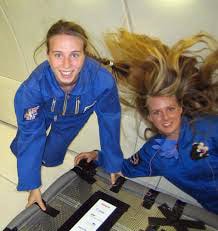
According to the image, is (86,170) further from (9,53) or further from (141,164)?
(9,53)

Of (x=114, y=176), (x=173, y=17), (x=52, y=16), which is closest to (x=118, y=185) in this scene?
→ (x=114, y=176)

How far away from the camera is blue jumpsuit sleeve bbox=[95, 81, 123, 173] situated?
5.44 ft

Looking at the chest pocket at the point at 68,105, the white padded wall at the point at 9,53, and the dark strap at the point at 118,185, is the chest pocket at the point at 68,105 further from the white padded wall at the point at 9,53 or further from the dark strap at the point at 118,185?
the white padded wall at the point at 9,53

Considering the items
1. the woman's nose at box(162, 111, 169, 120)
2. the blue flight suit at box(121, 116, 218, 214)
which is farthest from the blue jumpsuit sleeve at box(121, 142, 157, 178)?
the woman's nose at box(162, 111, 169, 120)

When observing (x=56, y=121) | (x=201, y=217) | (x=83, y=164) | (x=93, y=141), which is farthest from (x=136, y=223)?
(x=93, y=141)

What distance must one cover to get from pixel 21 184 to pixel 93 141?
0.89 meters

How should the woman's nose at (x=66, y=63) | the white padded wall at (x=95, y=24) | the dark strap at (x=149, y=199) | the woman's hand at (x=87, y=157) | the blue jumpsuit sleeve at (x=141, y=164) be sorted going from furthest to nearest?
the woman's hand at (x=87, y=157)
the blue jumpsuit sleeve at (x=141, y=164)
the dark strap at (x=149, y=199)
the white padded wall at (x=95, y=24)
the woman's nose at (x=66, y=63)

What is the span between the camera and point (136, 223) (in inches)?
58.8

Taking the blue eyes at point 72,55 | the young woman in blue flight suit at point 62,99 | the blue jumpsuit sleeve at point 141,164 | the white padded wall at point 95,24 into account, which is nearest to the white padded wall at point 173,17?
the white padded wall at point 95,24

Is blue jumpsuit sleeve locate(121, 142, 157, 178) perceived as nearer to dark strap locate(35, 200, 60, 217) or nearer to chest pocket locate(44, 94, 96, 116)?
chest pocket locate(44, 94, 96, 116)

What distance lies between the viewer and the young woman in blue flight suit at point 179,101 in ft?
4.94

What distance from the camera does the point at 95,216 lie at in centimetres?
151

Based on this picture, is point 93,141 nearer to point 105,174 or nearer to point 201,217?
point 105,174

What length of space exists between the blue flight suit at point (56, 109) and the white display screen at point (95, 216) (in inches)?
9.7
